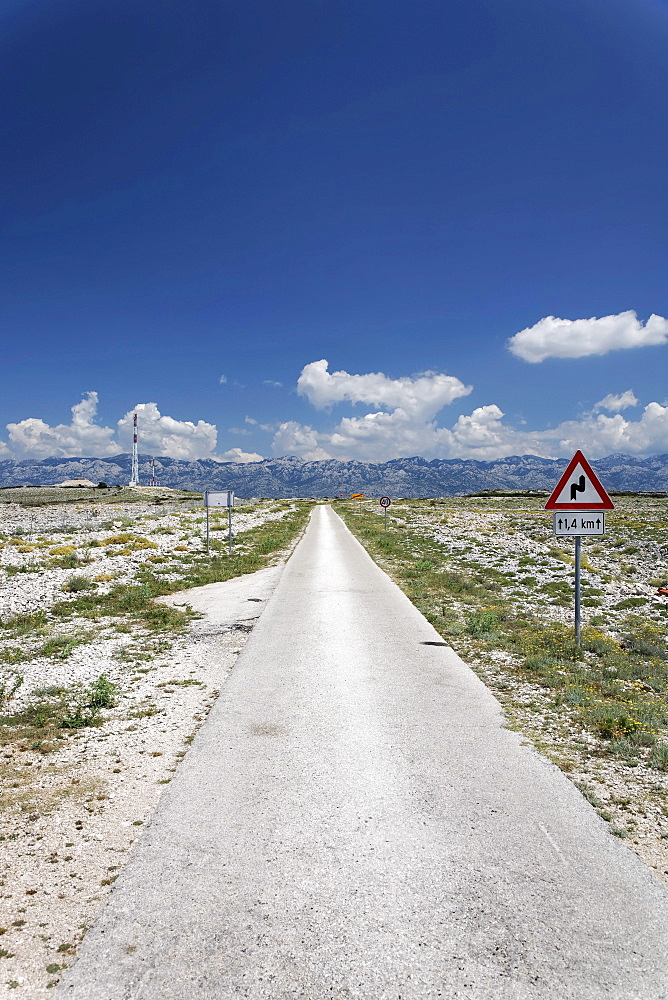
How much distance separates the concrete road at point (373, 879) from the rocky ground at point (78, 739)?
13.6 inches

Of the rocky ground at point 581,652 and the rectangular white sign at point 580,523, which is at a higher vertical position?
the rectangular white sign at point 580,523

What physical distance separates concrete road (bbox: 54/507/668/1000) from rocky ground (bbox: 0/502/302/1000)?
35 cm

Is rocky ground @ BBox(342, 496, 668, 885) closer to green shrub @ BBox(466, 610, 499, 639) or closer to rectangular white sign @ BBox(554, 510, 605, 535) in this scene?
green shrub @ BBox(466, 610, 499, 639)

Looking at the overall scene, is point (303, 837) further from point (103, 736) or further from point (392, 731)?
point (103, 736)

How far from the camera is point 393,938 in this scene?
397cm

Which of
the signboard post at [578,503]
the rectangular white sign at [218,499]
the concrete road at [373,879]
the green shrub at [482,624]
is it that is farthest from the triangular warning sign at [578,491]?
the rectangular white sign at [218,499]

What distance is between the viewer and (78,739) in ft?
25.6

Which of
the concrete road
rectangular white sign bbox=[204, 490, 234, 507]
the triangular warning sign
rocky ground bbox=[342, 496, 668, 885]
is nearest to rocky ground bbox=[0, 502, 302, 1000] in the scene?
the concrete road

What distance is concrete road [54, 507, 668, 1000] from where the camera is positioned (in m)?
3.66

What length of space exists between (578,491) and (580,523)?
0.72 m

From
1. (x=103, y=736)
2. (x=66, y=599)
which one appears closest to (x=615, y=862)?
(x=103, y=736)

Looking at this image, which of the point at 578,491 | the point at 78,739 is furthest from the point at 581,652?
the point at 78,739

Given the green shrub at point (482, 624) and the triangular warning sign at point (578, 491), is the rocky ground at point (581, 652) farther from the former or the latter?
the triangular warning sign at point (578, 491)

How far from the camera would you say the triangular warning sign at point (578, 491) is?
11867 millimetres
